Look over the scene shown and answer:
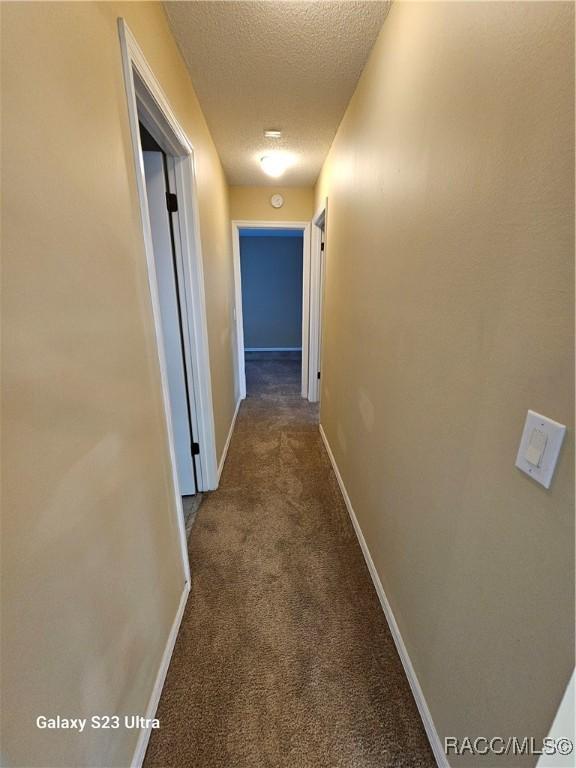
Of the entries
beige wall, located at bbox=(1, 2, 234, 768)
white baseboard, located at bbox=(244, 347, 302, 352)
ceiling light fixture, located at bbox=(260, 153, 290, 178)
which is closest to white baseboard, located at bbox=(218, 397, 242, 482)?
beige wall, located at bbox=(1, 2, 234, 768)

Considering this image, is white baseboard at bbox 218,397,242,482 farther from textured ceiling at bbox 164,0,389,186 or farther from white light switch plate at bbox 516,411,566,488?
textured ceiling at bbox 164,0,389,186

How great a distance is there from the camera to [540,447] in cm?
57

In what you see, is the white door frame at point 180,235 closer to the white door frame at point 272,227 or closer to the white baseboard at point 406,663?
the white baseboard at point 406,663

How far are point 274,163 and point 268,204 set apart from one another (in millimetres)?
845

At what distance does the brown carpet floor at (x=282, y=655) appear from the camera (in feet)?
3.17

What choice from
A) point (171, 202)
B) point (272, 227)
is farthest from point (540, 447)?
point (272, 227)

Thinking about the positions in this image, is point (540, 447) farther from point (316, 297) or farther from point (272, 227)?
point (272, 227)

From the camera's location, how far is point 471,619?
0.79m

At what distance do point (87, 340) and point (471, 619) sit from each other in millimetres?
1186

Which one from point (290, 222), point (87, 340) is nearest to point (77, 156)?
Result: point (87, 340)

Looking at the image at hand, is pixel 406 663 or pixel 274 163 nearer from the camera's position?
pixel 406 663

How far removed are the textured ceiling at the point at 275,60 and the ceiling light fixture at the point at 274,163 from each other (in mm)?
224

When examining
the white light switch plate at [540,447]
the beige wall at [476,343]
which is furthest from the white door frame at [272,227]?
the white light switch plate at [540,447]

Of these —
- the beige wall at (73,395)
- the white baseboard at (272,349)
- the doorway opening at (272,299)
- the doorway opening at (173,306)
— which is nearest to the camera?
the beige wall at (73,395)
